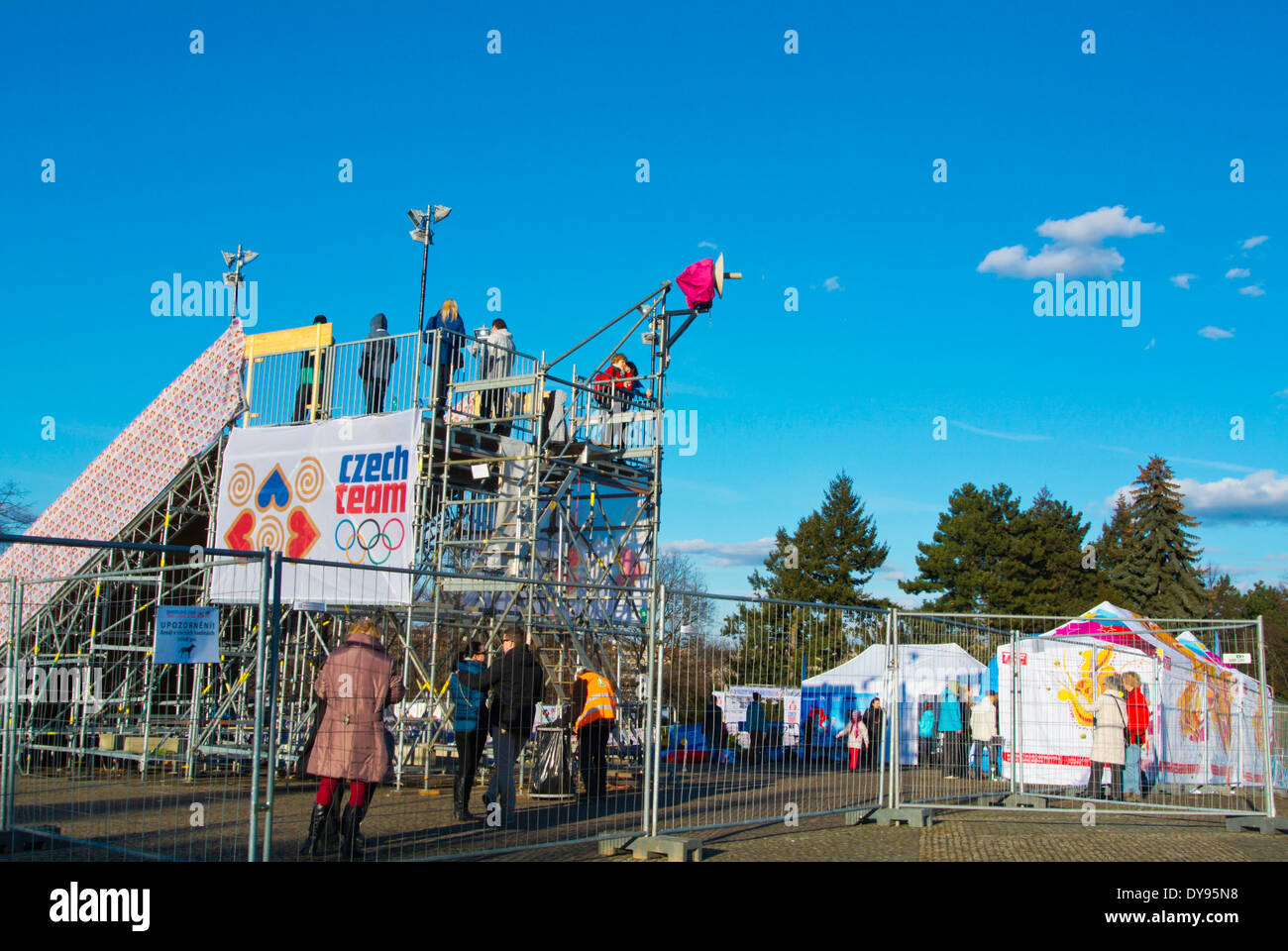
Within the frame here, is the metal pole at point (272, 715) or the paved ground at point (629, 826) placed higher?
the metal pole at point (272, 715)

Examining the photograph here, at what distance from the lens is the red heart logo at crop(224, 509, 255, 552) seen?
1814 centimetres

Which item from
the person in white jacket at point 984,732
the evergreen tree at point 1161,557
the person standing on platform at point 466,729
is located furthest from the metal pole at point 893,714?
the evergreen tree at point 1161,557

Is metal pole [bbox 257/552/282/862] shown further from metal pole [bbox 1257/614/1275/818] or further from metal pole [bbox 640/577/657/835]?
metal pole [bbox 1257/614/1275/818]

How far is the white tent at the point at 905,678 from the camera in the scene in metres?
11.2

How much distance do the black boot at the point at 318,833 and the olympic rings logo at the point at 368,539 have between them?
7573mm

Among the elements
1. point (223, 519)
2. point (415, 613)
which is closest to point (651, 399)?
point (415, 613)

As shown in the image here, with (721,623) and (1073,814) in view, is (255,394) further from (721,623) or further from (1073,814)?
(1073,814)

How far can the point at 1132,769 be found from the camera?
14.0 meters

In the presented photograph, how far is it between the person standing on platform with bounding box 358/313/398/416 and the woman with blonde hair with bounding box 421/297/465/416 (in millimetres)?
706

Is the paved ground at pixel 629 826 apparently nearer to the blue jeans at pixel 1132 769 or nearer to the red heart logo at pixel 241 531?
the blue jeans at pixel 1132 769

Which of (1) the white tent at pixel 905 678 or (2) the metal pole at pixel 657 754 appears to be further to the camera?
(1) the white tent at pixel 905 678

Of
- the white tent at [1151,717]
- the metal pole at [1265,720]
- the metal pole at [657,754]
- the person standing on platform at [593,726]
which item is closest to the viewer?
the metal pole at [657,754]

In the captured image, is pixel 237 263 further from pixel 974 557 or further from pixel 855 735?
pixel 974 557
